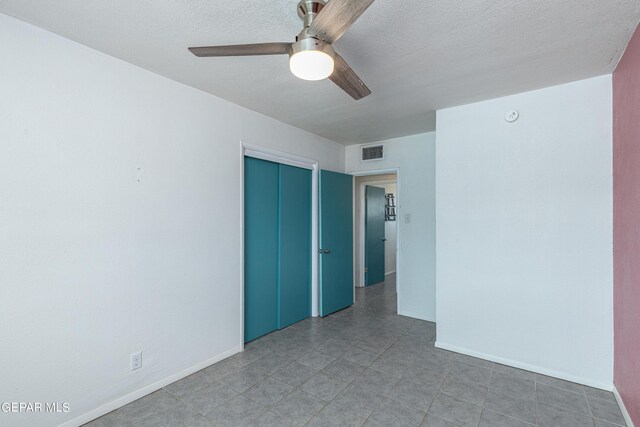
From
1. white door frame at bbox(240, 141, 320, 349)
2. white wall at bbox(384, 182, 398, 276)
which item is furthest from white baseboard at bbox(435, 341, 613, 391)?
white wall at bbox(384, 182, 398, 276)

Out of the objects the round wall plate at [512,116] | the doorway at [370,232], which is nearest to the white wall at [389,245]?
the doorway at [370,232]

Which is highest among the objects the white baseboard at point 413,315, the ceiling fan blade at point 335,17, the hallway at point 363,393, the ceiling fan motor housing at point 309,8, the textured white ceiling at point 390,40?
the textured white ceiling at point 390,40

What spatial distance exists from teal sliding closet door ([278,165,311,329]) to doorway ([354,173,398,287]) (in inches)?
69.3

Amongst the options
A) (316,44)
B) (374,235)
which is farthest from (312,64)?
(374,235)

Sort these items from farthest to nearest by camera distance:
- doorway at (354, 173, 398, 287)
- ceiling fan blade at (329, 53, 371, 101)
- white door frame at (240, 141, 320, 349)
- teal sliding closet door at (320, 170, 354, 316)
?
1. doorway at (354, 173, 398, 287)
2. teal sliding closet door at (320, 170, 354, 316)
3. white door frame at (240, 141, 320, 349)
4. ceiling fan blade at (329, 53, 371, 101)

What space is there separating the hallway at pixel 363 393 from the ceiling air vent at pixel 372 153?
252cm

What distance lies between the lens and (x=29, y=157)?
5.73 feet

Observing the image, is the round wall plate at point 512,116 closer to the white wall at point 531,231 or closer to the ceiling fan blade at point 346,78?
the white wall at point 531,231

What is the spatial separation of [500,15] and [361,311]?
3.65 metres

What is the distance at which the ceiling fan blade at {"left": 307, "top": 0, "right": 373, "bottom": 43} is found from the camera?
3.67ft

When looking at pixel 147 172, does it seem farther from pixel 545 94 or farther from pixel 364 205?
pixel 364 205

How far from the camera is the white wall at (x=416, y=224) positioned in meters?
3.86

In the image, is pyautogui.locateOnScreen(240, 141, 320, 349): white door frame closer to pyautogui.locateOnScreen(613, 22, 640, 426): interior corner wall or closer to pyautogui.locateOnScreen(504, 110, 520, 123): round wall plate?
pyautogui.locateOnScreen(504, 110, 520, 123): round wall plate

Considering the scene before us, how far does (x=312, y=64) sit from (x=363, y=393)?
2322mm
